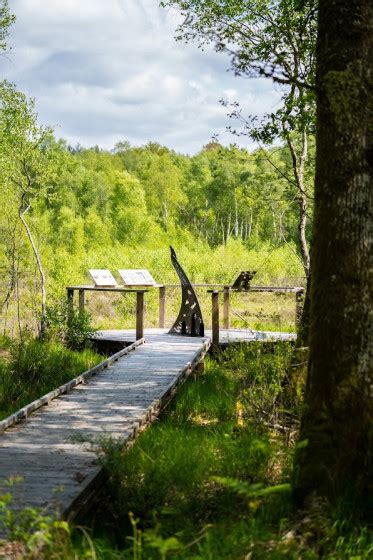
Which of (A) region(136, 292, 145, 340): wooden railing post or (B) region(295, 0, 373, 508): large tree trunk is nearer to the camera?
(B) region(295, 0, 373, 508): large tree trunk

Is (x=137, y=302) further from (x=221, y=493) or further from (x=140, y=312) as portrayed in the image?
(x=221, y=493)

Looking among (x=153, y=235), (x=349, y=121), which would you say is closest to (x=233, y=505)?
(x=349, y=121)

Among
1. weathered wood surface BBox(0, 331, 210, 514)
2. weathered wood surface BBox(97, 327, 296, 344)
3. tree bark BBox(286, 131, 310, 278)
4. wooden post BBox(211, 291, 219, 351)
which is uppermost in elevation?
tree bark BBox(286, 131, 310, 278)

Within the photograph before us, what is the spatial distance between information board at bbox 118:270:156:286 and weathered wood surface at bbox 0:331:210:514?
319cm

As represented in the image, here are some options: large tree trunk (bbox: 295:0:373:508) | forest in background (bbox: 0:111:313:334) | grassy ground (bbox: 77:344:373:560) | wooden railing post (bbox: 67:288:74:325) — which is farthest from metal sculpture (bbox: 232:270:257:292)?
large tree trunk (bbox: 295:0:373:508)

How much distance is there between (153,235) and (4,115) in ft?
105

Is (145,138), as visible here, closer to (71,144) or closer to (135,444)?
(71,144)

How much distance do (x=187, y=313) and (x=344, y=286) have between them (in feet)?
30.7

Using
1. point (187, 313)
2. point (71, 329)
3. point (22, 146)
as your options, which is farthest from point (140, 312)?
point (22, 146)

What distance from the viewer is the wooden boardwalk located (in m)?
4.43

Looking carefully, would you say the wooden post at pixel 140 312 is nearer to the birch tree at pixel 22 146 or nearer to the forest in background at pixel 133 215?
the forest in background at pixel 133 215

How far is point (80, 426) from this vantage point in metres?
6.23

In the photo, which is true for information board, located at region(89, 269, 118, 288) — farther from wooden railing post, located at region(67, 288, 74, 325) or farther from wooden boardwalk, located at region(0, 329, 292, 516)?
wooden boardwalk, located at region(0, 329, 292, 516)

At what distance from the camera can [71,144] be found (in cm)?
10138
